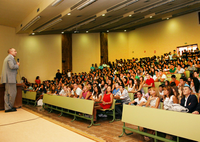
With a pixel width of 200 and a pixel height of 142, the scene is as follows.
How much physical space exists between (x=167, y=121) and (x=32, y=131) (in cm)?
216

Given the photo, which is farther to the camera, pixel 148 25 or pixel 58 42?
pixel 148 25

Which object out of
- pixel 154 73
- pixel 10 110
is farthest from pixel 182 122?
pixel 154 73

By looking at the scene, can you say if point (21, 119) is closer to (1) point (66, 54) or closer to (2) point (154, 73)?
(2) point (154, 73)

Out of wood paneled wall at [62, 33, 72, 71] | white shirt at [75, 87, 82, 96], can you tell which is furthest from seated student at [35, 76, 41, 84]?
white shirt at [75, 87, 82, 96]

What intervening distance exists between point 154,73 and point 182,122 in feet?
21.6

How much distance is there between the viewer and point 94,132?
3.86 meters

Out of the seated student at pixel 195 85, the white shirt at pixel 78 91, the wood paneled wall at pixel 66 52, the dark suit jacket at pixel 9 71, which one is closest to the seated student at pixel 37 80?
the wood paneled wall at pixel 66 52

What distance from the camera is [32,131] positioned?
8.40ft

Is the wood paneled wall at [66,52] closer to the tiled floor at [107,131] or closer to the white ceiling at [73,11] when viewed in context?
the white ceiling at [73,11]

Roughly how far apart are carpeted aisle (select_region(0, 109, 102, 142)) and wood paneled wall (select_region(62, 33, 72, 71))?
11.1m

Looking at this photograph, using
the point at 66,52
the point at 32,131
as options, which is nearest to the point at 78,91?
the point at 32,131

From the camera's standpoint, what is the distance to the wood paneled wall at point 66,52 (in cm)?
1412

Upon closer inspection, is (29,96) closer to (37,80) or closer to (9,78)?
(37,80)

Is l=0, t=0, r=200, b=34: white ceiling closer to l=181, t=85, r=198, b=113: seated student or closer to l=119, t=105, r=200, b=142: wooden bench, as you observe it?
l=181, t=85, r=198, b=113: seated student
